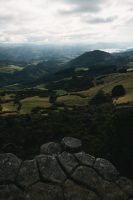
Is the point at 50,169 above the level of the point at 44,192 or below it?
above

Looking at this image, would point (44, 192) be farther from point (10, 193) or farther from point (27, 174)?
point (10, 193)

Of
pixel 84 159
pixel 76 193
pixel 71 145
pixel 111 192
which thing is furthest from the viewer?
pixel 71 145

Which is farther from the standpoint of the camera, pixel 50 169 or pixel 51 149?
pixel 51 149

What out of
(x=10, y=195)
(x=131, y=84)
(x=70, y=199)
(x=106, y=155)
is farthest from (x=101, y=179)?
(x=131, y=84)

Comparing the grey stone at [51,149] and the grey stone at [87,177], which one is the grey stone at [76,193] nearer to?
the grey stone at [87,177]

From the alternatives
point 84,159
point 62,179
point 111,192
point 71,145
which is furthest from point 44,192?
point 71,145

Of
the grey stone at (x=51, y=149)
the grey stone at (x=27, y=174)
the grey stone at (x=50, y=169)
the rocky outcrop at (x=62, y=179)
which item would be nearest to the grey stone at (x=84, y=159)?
the rocky outcrop at (x=62, y=179)

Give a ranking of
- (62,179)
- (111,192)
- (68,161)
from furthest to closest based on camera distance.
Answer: (68,161) → (62,179) → (111,192)

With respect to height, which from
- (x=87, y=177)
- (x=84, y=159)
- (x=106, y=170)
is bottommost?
(x=87, y=177)
